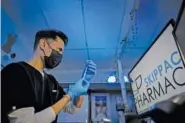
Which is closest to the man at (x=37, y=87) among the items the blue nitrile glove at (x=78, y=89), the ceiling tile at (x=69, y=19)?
the blue nitrile glove at (x=78, y=89)

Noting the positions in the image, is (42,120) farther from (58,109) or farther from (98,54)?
(98,54)

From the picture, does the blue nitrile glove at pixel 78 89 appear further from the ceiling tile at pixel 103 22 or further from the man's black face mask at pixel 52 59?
the ceiling tile at pixel 103 22

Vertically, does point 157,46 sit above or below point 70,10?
below

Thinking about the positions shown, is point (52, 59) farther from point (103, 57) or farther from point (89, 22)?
point (103, 57)

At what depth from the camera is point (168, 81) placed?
1072mm

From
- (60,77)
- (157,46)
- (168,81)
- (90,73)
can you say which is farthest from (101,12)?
(60,77)

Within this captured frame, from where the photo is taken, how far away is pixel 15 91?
3.65ft

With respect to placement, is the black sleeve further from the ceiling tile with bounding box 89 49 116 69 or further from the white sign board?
the ceiling tile with bounding box 89 49 116 69

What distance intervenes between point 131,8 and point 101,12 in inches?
13.8

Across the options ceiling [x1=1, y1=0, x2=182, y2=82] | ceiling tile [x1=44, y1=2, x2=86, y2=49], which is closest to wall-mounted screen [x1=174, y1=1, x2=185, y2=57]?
ceiling [x1=1, y1=0, x2=182, y2=82]

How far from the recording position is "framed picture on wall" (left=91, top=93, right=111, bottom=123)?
9.94ft

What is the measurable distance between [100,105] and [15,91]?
219 cm

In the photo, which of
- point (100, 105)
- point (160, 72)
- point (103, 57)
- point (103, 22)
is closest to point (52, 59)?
point (160, 72)

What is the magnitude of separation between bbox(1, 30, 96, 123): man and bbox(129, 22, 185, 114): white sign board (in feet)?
1.26
